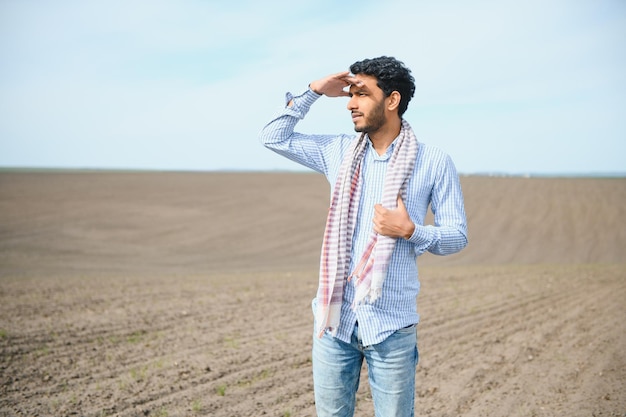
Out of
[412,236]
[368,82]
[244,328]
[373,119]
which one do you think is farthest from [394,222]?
[244,328]

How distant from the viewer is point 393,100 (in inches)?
99.5

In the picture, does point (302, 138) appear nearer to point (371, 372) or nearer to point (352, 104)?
point (352, 104)

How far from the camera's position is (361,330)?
2.39 metres

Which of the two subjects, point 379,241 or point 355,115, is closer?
point 379,241

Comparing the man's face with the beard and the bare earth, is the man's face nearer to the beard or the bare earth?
the beard

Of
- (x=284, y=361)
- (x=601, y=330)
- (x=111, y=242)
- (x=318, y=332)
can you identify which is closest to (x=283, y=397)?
(x=284, y=361)

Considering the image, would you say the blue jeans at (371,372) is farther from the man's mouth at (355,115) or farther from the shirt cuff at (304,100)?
the shirt cuff at (304,100)

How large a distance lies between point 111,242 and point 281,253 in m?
5.82

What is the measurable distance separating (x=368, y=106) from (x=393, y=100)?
0.12 m

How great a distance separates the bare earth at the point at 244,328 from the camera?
5.18 meters

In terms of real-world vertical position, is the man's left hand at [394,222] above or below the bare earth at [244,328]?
above

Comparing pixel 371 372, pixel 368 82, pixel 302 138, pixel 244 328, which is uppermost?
pixel 368 82

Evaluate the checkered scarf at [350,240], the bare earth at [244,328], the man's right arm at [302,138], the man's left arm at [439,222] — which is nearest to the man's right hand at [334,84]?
the man's right arm at [302,138]

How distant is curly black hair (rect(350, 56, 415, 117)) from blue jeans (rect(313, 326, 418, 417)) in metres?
1.07
